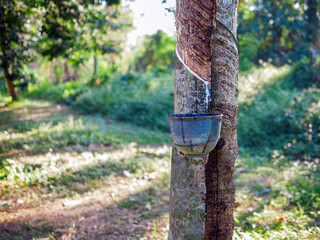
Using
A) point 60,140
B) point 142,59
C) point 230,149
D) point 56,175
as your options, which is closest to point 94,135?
point 60,140

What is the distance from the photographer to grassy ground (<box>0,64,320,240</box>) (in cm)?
328

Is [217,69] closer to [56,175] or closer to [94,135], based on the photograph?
[56,175]

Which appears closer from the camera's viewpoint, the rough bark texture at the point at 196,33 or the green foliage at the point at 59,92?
the rough bark texture at the point at 196,33

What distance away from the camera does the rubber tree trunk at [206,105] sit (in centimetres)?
199

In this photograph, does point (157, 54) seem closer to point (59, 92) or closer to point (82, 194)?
point (59, 92)

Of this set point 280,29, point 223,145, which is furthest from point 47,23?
point 280,29

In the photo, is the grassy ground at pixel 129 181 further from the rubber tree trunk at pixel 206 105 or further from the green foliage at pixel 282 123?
the rubber tree trunk at pixel 206 105

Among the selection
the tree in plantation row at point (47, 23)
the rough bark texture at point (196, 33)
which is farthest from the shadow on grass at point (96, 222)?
the tree in plantation row at point (47, 23)

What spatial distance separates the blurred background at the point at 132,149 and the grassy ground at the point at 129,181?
18mm

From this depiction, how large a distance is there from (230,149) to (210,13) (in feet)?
3.42

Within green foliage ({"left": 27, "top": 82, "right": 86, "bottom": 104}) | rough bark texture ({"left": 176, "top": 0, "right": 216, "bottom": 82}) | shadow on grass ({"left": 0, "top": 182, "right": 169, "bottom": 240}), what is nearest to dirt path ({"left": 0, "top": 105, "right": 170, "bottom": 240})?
shadow on grass ({"left": 0, "top": 182, "right": 169, "bottom": 240})

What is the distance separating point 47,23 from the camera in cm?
559

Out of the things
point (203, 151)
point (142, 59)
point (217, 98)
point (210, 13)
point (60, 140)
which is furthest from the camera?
point (142, 59)

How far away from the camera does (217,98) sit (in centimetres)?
210
